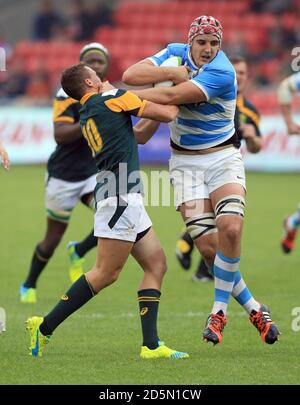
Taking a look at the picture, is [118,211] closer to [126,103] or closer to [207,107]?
[126,103]

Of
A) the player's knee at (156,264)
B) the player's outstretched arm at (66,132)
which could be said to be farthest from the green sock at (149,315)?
the player's outstretched arm at (66,132)

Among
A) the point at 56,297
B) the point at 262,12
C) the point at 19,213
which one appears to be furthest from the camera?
the point at 262,12

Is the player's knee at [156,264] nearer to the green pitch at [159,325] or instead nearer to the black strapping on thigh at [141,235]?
the black strapping on thigh at [141,235]

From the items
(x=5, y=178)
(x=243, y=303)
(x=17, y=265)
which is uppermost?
(x=243, y=303)

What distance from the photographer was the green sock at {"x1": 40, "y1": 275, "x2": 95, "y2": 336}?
714 cm

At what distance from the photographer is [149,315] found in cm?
724

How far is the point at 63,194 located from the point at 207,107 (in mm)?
2909

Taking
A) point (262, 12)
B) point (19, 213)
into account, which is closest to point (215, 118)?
point (19, 213)

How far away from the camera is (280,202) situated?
696 inches

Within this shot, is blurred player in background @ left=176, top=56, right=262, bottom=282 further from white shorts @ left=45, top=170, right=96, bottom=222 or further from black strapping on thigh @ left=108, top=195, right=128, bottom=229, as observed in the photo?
black strapping on thigh @ left=108, top=195, right=128, bottom=229

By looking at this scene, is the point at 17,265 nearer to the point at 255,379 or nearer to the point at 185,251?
the point at 185,251

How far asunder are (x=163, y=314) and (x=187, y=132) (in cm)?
205

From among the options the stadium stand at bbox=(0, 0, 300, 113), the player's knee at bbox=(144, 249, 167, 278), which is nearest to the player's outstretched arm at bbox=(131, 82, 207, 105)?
the player's knee at bbox=(144, 249, 167, 278)

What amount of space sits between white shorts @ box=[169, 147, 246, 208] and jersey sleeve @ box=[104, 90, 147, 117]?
1010 mm
